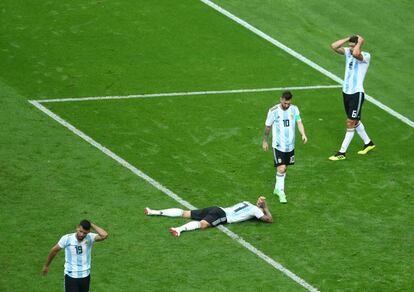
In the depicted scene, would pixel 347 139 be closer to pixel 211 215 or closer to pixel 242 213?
pixel 242 213

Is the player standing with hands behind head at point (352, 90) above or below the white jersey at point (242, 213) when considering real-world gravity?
above

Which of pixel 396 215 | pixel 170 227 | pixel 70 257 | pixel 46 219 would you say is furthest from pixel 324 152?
pixel 70 257

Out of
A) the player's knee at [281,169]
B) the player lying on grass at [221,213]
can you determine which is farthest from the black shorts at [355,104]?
the player lying on grass at [221,213]

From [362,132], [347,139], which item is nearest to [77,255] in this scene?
[347,139]

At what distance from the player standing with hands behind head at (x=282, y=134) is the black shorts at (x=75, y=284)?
5.72 metres

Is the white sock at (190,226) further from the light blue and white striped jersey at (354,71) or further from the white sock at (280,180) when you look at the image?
the light blue and white striped jersey at (354,71)

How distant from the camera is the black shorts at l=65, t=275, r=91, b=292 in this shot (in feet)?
59.2

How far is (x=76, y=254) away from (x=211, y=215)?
4.29m

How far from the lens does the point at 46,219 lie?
2156cm

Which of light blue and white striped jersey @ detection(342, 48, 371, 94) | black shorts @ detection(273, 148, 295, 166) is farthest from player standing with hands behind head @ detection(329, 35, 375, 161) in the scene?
black shorts @ detection(273, 148, 295, 166)

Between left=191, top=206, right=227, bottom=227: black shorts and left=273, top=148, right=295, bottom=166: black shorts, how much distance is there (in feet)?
6.16

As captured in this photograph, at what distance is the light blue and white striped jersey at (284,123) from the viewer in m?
22.7

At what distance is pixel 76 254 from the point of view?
18.0m

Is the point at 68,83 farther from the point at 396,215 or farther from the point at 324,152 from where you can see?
the point at 396,215
